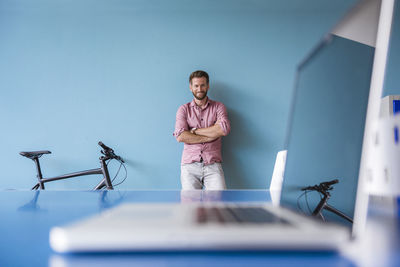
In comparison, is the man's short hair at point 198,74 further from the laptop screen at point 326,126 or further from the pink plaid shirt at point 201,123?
the laptop screen at point 326,126

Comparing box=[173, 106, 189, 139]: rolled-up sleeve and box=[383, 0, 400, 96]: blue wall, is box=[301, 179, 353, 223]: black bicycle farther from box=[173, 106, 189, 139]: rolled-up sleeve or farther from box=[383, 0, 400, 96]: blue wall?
box=[383, 0, 400, 96]: blue wall

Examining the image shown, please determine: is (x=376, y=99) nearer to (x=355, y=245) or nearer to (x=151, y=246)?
(x=355, y=245)

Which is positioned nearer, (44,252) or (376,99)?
(44,252)

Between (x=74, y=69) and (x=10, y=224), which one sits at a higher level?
(x=74, y=69)

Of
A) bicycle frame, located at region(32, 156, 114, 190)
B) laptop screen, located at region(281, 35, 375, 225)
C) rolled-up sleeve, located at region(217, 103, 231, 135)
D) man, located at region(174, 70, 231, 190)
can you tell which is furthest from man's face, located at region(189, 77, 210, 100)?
laptop screen, located at region(281, 35, 375, 225)

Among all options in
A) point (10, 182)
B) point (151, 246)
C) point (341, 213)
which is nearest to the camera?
point (151, 246)

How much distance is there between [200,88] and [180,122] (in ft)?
1.33

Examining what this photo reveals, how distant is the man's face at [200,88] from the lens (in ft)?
9.71

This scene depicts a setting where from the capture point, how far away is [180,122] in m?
2.91

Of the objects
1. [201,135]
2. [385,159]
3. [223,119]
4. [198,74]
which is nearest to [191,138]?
[201,135]

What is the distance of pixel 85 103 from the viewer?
3.27 meters

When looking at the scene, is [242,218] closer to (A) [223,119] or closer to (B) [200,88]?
(A) [223,119]

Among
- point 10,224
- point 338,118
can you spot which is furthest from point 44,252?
point 338,118

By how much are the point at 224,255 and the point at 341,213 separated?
106cm
